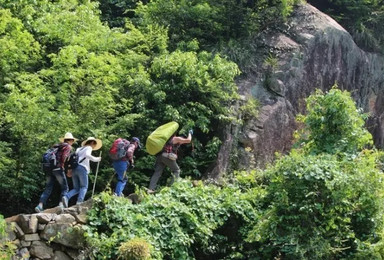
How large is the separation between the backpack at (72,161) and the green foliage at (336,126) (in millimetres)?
5049

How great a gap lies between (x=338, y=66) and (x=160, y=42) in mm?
6427

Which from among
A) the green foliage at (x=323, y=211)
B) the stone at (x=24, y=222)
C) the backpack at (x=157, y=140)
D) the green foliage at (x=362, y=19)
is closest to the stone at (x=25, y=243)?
the stone at (x=24, y=222)

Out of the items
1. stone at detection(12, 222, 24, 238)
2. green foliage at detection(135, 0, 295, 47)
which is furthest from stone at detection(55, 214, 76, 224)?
green foliage at detection(135, 0, 295, 47)

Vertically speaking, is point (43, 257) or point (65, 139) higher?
point (65, 139)

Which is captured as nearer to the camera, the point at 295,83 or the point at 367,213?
the point at 367,213

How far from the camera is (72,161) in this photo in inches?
472

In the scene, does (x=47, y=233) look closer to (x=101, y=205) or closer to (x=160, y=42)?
(x=101, y=205)

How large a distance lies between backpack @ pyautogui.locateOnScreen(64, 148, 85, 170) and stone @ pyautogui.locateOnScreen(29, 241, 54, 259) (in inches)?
76.7

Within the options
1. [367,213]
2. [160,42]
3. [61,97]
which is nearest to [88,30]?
[160,42]

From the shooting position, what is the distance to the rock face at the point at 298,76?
17078 millimetres

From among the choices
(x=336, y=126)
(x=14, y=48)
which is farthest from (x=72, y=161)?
(x=336, y=126)

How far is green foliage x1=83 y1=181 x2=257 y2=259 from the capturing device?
10750mm

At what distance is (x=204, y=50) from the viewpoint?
18031 mm

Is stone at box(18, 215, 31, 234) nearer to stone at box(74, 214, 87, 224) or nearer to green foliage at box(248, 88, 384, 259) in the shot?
stone at box(74, 214, 87, 224)
